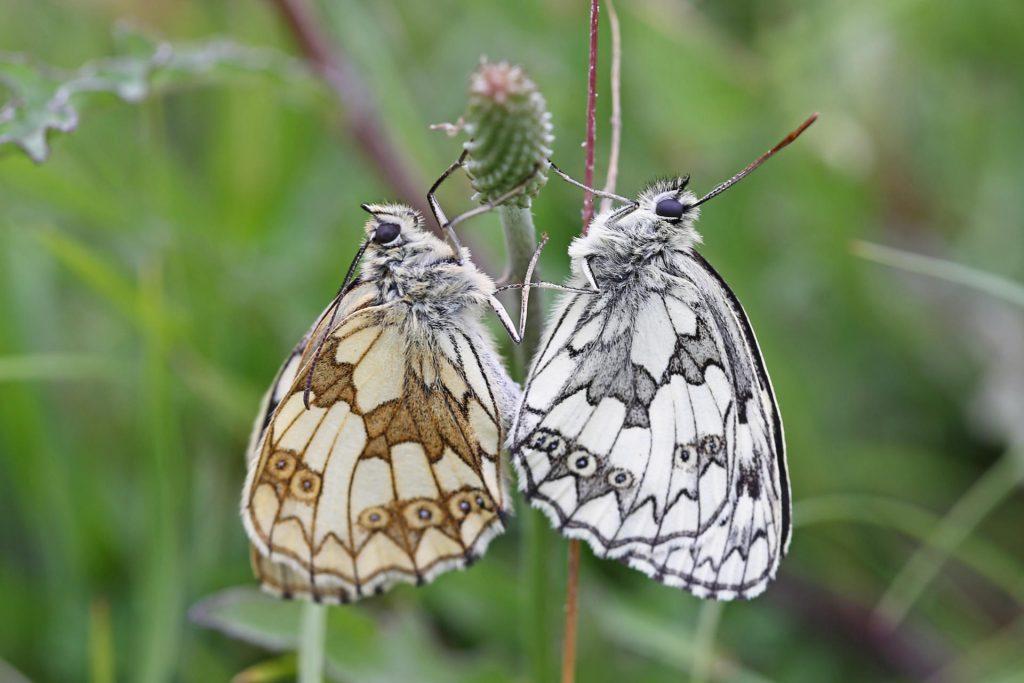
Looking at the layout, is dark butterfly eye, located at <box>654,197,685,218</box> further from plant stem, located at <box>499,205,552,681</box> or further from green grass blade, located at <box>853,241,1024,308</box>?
green grass blade, located at <box>853,241,1024,308</box>

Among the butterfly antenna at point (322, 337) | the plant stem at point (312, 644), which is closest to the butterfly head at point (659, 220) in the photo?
the butterfly antenna at point (322, 337)

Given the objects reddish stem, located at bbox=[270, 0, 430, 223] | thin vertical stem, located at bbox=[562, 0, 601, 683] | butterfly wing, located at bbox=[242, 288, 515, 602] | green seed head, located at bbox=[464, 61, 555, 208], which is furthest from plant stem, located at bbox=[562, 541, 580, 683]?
reddish stem, located at bbox=[270, 0, 430, 223]

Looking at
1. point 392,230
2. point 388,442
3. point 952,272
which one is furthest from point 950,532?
point 392,230

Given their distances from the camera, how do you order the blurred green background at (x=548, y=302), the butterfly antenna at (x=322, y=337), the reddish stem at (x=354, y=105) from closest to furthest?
the butterfly antenna at (x=322, y=337) → the blurred green background at (x=548, y=302) → the reddish stem at (x=354, y=105)

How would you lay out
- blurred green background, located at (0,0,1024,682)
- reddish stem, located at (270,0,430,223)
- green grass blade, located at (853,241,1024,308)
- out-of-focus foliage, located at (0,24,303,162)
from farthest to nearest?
reddish stem, located at (270,0,430,223) → blurred green background, located at (0,0,1024,682) → green grass blade, located at (853,241,1024,308) → out-of-focus foliage, located at (0,24,303,162)

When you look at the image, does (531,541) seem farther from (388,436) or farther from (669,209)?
(669,209)

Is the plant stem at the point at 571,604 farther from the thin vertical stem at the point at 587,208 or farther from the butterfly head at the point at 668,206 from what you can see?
the butterfly head at the point at 668,206
